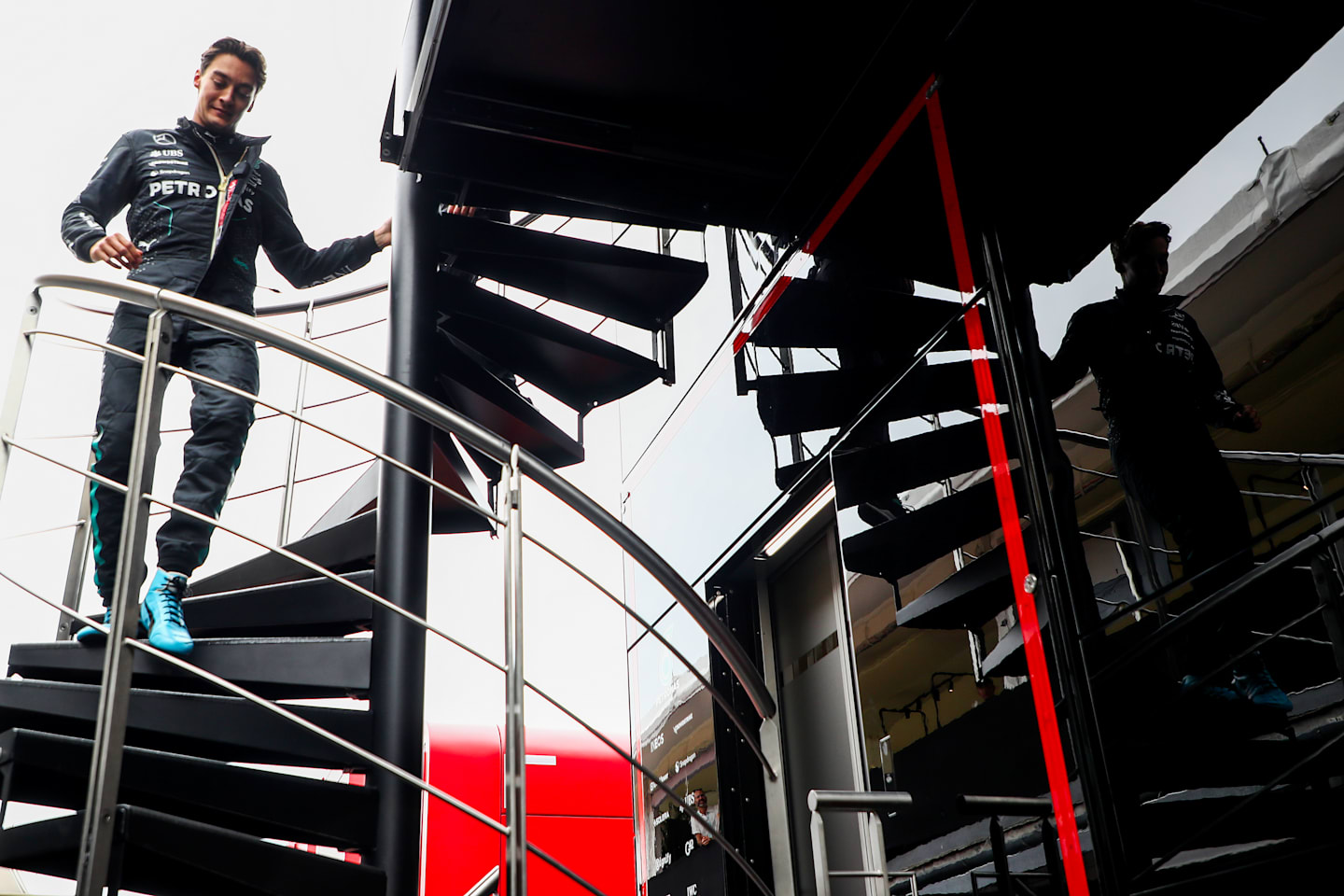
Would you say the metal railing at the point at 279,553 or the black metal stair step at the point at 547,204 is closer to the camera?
the metal railing at the point at 279,553

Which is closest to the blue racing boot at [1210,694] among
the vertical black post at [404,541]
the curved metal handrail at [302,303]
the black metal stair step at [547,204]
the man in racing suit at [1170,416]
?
the man in racing suit at [1170,416]

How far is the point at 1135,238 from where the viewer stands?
1.81 meters

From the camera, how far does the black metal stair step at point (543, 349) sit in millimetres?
3205

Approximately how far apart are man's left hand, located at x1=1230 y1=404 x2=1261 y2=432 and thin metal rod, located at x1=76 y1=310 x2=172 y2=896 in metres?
1.60

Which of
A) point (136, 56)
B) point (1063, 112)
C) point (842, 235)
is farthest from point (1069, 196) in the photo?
point (136, 56)

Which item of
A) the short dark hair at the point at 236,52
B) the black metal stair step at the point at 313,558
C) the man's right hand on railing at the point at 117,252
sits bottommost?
the black metal stair step at the point at 313,558

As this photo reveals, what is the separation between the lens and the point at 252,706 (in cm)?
213

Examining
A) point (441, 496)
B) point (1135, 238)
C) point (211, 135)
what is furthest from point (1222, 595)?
point (441, 496)

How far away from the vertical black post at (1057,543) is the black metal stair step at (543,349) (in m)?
1.49

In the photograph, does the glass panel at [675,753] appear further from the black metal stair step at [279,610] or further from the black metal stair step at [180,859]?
the black metal stair step at [180,859]

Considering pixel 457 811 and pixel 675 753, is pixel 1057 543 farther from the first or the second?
pixel 457 811

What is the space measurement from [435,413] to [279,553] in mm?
359

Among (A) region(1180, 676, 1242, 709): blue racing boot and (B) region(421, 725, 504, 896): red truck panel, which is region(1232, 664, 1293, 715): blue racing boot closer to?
(A) region(1180, 676, 1242, 709): blue racing boot

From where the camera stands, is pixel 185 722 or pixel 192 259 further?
pixel 192 259
